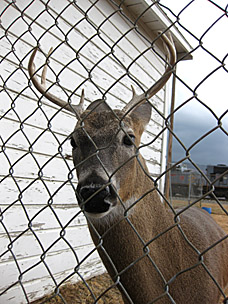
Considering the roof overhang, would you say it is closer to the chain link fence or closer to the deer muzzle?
the chain link fence

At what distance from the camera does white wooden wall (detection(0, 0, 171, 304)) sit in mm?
2865

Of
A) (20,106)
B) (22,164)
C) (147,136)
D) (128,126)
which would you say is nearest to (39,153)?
(22,164)

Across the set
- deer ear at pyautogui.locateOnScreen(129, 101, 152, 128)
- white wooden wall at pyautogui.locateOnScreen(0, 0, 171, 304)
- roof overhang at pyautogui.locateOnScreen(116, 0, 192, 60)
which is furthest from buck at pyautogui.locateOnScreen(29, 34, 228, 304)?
roof overhang at pyautogui.locateOnScreen(116, 0, 192, 60)

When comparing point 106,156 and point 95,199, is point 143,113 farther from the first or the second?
point 95,199

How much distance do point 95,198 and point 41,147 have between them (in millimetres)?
2030

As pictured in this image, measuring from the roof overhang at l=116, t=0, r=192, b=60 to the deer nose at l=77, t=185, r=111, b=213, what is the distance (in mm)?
3626

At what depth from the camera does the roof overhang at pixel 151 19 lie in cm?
455

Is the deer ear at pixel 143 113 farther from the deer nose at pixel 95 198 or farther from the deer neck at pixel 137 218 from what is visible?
the deer nose at pixel 95 198

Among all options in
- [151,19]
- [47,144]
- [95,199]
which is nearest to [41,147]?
[47,144]

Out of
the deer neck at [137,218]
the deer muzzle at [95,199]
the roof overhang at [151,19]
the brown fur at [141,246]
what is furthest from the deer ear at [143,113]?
the roof overhang at [151,19]

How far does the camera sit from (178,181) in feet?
53.4

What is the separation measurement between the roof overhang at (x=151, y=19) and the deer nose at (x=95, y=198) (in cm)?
363

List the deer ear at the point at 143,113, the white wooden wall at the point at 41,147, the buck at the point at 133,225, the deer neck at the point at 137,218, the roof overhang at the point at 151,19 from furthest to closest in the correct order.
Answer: the roof overhang at the point at 151,19 → the white wooden wall at the point at 41,147 → the deer ear at the point at 143,113 → the deer neck at the point at 137,218 → the buck at the point at 133,225

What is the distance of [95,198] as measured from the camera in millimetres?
1440
